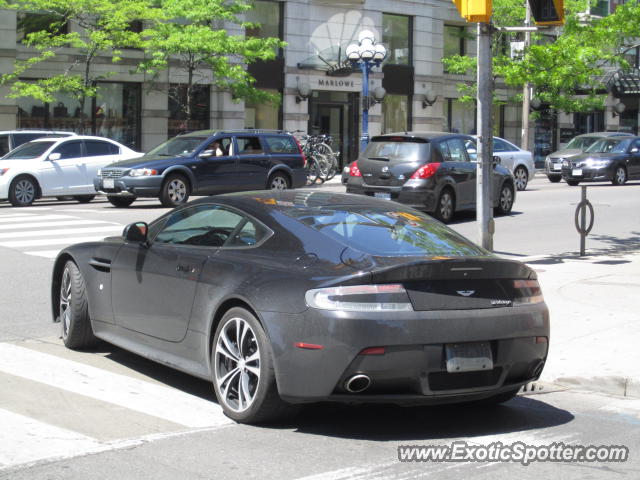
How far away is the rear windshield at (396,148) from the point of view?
18953 millimetres

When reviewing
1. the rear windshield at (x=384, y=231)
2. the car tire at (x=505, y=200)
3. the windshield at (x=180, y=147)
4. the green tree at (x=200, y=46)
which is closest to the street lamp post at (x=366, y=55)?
the green tree at (x=200, y=46)

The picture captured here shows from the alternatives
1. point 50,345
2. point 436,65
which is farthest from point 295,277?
point 436,65

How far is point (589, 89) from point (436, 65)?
7992mm

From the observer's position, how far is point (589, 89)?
151 feet

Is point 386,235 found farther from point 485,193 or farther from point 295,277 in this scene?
point 485,193

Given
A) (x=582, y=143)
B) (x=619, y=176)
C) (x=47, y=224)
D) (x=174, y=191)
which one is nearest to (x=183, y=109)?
(x=174, y=191)

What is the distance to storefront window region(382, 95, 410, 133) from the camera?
41.1 meters

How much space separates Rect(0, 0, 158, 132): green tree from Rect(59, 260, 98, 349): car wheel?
69.3 ft

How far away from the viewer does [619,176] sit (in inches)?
1233

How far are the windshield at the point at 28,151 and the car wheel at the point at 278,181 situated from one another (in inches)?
205

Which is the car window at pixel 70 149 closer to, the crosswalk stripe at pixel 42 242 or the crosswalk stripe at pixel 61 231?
the crosswalk stripe at pixel 61 231

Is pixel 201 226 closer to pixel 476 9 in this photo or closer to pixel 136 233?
pixel 136 233

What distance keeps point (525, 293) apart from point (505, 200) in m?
15.3

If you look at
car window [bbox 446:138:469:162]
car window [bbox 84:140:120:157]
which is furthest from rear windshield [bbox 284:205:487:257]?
car window [bbox 84:140:120:157]
